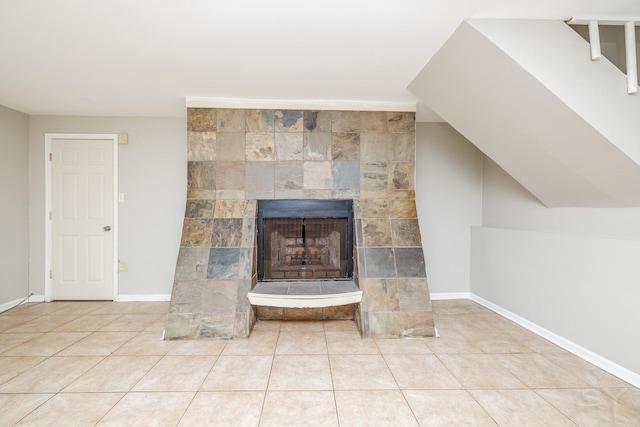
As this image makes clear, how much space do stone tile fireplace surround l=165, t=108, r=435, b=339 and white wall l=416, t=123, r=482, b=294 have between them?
2.51 ft

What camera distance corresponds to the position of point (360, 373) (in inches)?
85.4

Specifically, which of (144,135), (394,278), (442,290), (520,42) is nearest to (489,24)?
(520,42)

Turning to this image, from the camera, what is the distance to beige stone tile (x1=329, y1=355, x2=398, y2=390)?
2.02 m

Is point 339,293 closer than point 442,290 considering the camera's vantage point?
Yes

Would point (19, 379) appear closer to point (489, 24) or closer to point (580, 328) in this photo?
point (489, 24)

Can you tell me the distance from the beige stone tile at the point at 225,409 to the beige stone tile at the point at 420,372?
3.01 ft

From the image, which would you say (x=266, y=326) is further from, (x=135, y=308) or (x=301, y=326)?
(x=135, y=308)

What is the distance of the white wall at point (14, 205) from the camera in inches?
135

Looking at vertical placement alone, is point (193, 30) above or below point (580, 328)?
above

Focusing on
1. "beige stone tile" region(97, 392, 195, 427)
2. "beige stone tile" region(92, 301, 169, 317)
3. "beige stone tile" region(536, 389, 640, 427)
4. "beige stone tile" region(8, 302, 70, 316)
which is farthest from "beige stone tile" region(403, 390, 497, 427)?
"beige stone tile" region(8, 302, 70, 316)

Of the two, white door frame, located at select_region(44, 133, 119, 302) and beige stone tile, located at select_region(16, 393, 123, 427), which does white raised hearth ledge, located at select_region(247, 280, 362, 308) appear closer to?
beige stone tile, located at select_region(16, 393, 123, 427)

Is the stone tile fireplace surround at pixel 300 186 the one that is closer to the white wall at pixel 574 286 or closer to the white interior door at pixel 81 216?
the white wall at pixel 574 286

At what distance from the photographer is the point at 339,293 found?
9.45 ft

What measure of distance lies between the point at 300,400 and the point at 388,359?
809 millimetres
